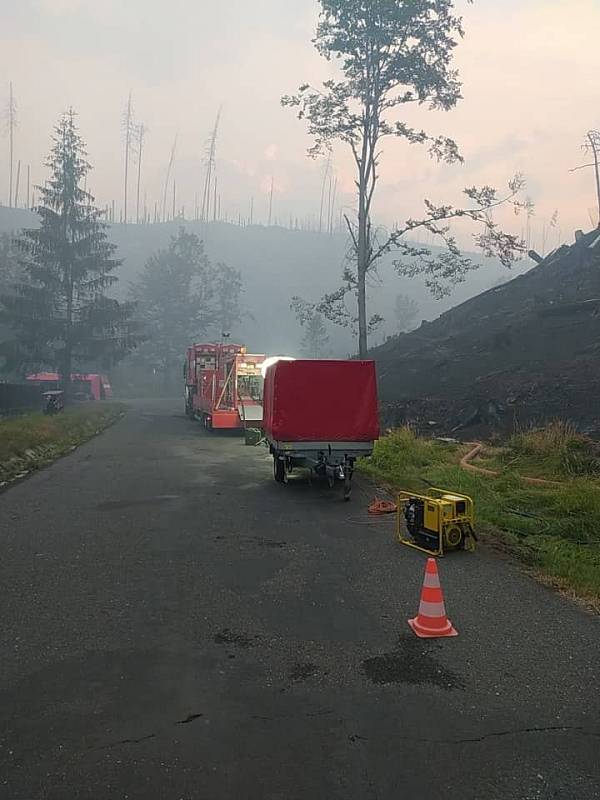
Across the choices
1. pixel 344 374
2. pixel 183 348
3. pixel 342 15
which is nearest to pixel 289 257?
pixel 183 348

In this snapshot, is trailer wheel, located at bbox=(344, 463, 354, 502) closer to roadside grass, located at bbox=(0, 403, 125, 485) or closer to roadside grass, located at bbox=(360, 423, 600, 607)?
roadside grass, located at bbox=(360, 423, 600, 607)

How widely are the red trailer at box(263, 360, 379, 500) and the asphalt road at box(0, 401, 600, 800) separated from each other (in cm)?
355

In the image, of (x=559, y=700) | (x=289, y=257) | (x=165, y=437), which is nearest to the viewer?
(x=559, y=700)

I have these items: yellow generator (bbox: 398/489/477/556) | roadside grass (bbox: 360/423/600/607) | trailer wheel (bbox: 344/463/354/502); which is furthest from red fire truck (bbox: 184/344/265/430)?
yellow generator (bbox: 398/489/477/556)

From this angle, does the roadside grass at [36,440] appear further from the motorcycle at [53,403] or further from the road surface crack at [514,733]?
the road surface crack at [514,733]

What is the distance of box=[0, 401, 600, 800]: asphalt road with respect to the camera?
10.7ft

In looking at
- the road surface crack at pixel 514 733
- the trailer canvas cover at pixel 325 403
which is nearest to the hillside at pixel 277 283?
the trailer canvas cover at pixel 325 403

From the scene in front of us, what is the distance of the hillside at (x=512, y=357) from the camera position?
18969 millimetres

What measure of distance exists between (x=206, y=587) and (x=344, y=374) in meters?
6.89

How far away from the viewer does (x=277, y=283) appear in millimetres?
172125

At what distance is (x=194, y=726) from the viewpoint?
372 cm

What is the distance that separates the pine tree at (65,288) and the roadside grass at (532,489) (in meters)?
28.5

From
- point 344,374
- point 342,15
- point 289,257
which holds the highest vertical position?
point 289,257

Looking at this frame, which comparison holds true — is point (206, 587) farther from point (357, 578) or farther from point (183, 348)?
point (183, 348)
